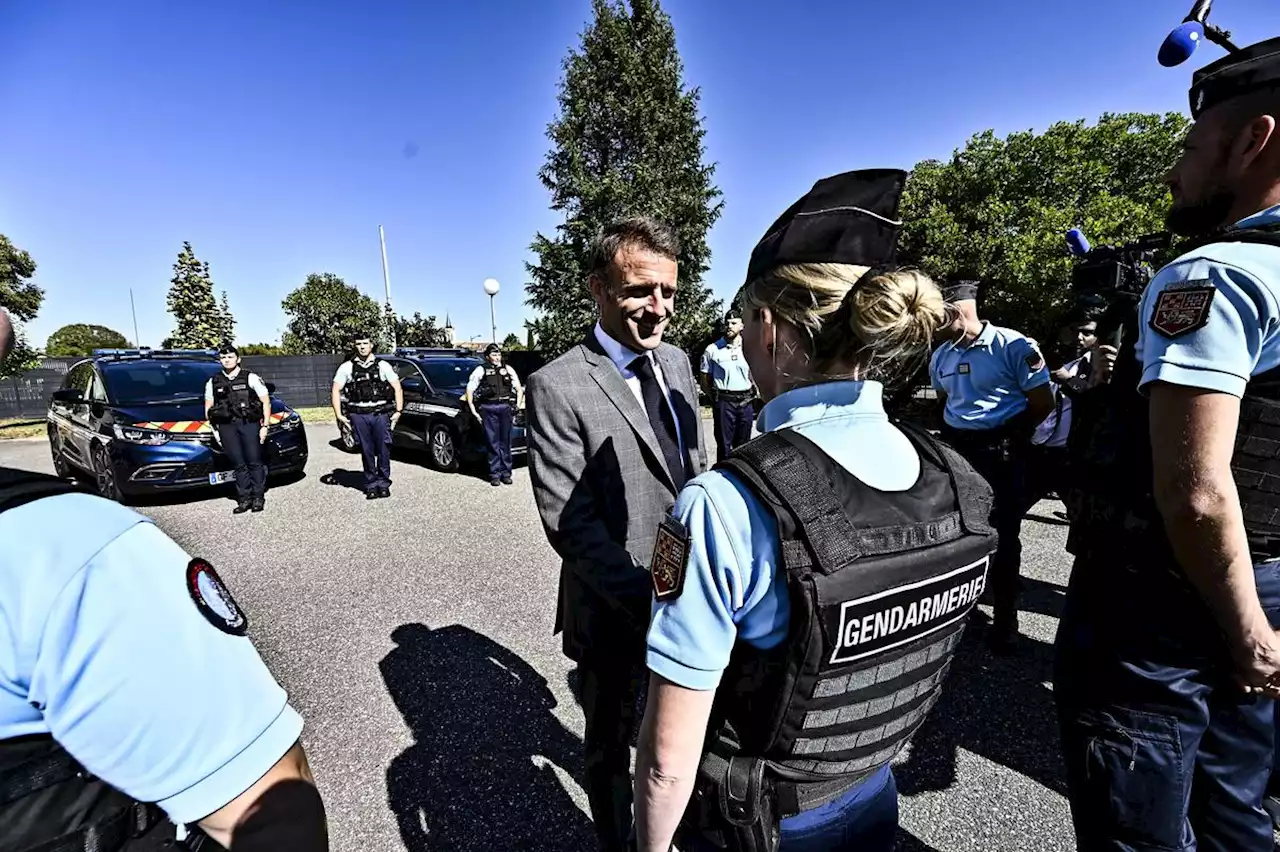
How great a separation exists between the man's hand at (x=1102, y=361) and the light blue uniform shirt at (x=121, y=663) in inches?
98.7

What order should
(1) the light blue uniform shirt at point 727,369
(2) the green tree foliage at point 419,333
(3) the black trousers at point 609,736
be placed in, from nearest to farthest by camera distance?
1. (3) the black trousers at point 609,736
2. (1) the light blue uniform shirt at point 727,369
3. (2) the green tree foliage at point 419,333

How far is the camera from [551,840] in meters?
2.17

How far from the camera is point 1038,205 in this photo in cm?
1416

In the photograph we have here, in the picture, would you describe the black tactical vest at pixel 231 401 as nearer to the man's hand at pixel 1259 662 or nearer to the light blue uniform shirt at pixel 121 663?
the light blue uniform shirt at pixel 121 663

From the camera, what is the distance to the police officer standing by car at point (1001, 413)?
3.37m

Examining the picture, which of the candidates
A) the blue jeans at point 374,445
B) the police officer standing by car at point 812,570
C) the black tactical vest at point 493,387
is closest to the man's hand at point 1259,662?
the police officer standing by car at point 812,570

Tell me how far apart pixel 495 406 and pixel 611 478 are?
6.21 m

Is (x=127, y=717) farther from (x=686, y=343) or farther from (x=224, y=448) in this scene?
(x=686, y=343)

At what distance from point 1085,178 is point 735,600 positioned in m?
18.8

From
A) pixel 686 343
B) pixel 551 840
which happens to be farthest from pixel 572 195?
pixel 551 840

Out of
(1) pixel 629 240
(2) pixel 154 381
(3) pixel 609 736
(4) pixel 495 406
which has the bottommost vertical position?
(3) pixel 609 736

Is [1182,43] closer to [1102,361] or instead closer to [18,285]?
[1102,361]

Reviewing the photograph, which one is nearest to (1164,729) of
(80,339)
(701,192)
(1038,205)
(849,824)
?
(849,824)

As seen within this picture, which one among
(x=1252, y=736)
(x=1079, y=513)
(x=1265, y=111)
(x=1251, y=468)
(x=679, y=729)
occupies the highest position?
(x=1265, y=111)
